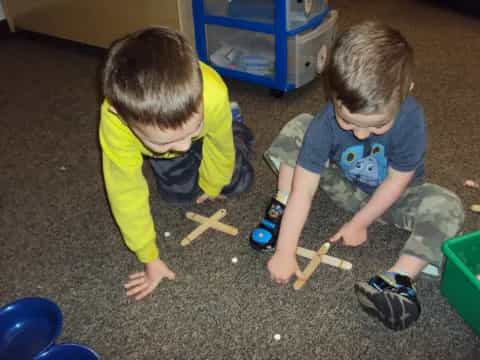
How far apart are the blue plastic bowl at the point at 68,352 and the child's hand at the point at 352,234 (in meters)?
0.57

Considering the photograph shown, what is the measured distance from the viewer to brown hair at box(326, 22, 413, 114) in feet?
2.48

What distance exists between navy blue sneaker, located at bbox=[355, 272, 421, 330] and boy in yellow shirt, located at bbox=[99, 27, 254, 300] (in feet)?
1.33

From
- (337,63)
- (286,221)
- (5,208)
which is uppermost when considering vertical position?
(337,63)

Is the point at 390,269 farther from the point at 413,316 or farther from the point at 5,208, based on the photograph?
the point at 5,208

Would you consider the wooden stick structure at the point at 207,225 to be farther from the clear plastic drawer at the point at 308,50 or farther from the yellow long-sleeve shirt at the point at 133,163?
the clear plastic drawer at the point at 308,50

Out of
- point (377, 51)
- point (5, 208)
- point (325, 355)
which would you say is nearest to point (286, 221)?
point (325, 355)

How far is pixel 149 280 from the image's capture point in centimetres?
100

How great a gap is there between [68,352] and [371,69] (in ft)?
2.28

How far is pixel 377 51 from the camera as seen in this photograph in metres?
0.77

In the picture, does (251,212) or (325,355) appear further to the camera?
(251,212)

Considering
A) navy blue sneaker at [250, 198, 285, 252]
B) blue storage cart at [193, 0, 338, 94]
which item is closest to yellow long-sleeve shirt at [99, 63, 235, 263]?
navy blue sneaker at [250, 198, 285, 252]

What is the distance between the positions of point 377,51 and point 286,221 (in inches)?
15.3

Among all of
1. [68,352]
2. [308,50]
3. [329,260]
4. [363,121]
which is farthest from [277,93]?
[68,352]

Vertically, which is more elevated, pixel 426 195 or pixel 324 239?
pixel 426 195
